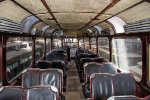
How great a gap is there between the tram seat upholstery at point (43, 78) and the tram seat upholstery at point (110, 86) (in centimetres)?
110

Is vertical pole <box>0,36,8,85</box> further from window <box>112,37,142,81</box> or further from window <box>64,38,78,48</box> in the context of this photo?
window <box>64,38,78,48</box>

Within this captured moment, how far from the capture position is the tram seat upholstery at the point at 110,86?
5.38m

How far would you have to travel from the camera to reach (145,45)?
585 centimetres

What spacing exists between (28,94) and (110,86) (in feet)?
7.17

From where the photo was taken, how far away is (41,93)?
13.4ft

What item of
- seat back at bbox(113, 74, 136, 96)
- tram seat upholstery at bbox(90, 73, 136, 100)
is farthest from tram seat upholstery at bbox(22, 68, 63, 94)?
seat back at bbox(113, 74, 136, 96)

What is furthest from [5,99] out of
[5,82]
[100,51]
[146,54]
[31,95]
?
[100,51]

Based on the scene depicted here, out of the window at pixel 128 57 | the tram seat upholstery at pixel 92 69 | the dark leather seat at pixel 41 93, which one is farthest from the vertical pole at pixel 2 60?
the window at pixel 128 57

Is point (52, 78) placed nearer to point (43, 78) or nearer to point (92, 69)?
point (43, 78)

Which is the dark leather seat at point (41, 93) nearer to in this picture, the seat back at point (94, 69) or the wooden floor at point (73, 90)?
the seat back at point (94, 69)

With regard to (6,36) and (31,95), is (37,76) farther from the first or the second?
(31,95)

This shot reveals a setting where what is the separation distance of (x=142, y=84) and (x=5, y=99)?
3742mm

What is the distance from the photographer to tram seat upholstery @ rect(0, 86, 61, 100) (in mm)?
4043

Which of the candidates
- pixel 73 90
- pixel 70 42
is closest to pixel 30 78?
pixel 73 90
